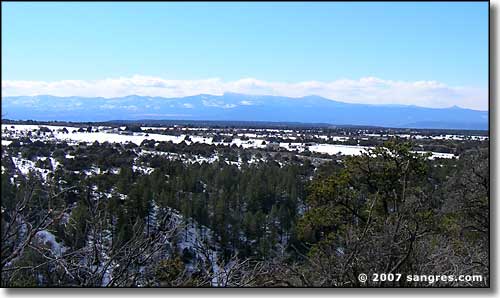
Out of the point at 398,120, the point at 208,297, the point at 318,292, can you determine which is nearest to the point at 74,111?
the point at 208,297

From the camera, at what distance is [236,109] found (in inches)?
266

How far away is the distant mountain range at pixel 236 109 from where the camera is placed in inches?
147

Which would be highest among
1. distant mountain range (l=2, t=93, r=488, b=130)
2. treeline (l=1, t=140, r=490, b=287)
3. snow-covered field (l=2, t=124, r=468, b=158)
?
distant mountain range (l=2, t=93, r=488, b=130)

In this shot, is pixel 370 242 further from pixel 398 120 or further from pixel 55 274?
pixel 398 120

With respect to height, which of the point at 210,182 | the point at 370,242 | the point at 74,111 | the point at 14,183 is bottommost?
the point at 210,182

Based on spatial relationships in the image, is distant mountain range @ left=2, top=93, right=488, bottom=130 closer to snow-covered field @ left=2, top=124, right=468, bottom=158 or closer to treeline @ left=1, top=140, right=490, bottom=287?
snow-covered field @ left=2, top=124, right=468, bottom=158

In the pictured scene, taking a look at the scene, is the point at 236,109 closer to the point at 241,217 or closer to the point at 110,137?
the point at 110,137

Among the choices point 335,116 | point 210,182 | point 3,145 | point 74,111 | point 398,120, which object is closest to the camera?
point 3,145

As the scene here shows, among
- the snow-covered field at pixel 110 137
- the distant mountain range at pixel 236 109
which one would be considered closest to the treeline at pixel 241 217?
the snow-covered field at pixel 110 137

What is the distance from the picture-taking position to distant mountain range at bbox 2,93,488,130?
3.73 metres

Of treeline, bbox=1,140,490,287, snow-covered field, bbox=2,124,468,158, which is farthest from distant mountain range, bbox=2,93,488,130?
treeline, bbox=1,140,490,287

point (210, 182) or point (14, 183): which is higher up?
point (14, 183)

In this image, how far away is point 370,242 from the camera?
91.7 inches

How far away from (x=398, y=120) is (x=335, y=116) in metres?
1.35
